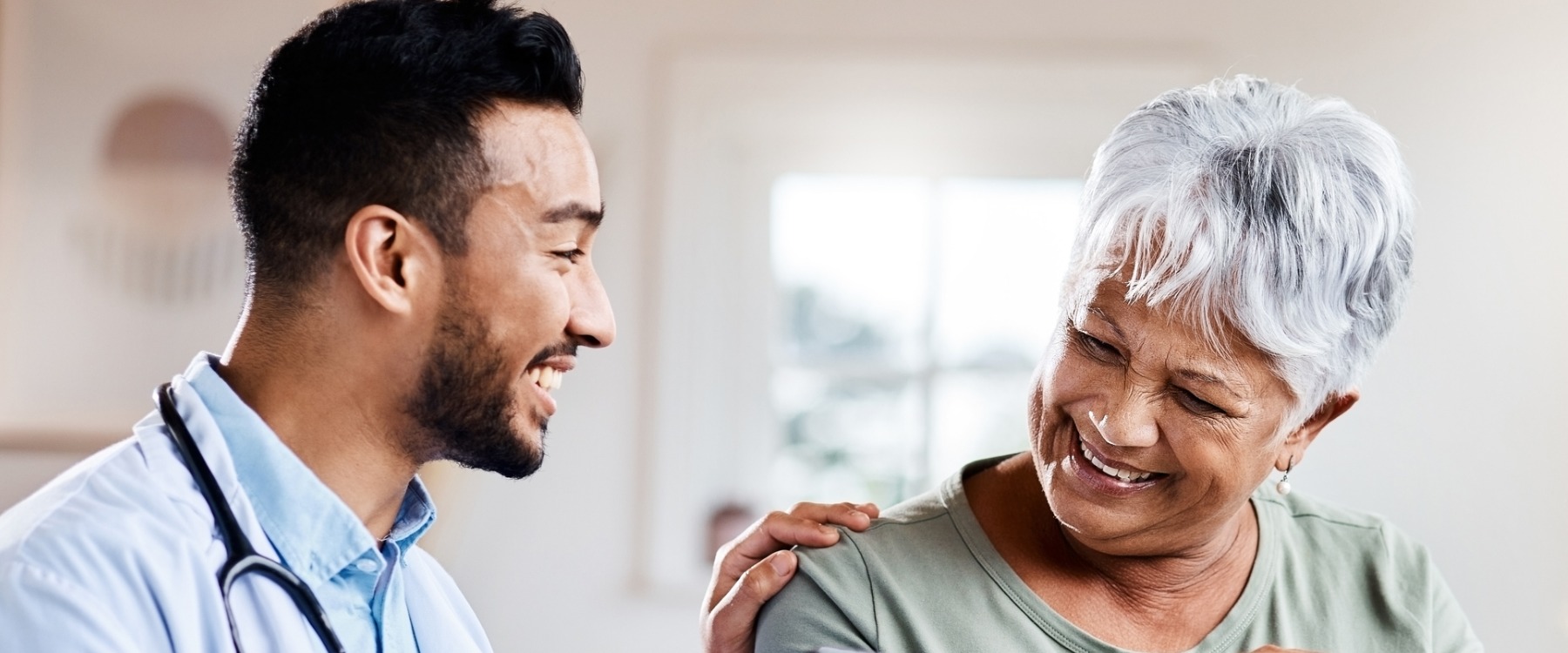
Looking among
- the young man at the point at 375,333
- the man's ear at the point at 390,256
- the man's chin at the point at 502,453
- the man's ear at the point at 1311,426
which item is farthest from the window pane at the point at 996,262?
the man's ear at the point at 390,256

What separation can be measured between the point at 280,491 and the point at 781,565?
53 centimetres

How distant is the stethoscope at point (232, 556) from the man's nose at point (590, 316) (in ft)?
1.31

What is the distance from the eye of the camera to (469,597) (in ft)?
11.8

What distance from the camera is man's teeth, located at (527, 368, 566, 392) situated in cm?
148

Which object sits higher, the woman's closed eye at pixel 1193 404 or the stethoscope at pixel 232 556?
the woman's closed eye at pixel 1193 404

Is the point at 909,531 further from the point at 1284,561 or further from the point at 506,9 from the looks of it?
the point at 506,9

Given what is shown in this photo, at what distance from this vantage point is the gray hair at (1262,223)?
1.37 metres

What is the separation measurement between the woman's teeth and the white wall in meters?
2.00

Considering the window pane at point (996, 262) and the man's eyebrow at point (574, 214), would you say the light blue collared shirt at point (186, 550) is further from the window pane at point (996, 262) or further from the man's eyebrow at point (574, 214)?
the window pane at point (996, 262)

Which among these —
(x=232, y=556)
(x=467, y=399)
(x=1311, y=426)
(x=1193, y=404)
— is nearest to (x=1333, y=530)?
(x=1311, y=426)

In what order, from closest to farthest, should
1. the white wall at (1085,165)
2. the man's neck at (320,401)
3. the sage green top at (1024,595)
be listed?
the man's neck at (320,401) < the sage green top at (1024,595) < the white wall at (1085,165)

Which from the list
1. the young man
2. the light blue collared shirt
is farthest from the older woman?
the light blue collared shirt

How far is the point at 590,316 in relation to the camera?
148cm

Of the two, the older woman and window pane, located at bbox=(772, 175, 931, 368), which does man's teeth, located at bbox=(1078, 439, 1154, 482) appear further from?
window pane, located at bbox=(772, 175, 931, 368)
